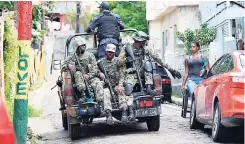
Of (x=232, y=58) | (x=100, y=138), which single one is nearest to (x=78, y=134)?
(x=100, y=138)

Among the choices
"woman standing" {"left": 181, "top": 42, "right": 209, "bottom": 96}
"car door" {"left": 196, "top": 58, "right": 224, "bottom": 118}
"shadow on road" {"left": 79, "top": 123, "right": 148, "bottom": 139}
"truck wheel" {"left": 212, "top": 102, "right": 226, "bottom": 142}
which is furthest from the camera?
"woman standing" {"left": 181, "top": 42, "right": 209, "bottom": 96}

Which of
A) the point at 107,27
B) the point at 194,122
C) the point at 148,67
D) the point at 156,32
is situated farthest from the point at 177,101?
the point at 156,32

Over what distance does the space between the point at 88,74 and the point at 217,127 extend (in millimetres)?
2798

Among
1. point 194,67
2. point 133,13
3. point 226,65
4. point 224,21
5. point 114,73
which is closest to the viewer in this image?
point 226,65

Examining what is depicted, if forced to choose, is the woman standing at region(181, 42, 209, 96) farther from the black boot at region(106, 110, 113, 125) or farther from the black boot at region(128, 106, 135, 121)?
the black boot at region(106, 110, 113, 125)

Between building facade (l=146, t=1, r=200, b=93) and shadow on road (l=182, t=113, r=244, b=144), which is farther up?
building facade (l=146, t=1, r=200, b=93)

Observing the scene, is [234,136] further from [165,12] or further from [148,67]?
[165,12]

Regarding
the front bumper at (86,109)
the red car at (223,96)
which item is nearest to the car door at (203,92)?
the red car at (223,96)

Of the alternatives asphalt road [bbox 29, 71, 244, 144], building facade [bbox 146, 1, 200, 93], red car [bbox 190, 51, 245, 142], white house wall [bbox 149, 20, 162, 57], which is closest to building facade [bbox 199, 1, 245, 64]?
building facade [bbox 146, 1, 200, 93]

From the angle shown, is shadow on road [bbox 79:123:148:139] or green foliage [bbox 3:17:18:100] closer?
shadow on road [bbox 79:123:148:139]

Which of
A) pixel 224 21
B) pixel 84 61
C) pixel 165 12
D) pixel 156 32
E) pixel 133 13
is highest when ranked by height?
pixel 133 13

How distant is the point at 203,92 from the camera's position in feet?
36.4

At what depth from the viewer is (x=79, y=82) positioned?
36.1 feet

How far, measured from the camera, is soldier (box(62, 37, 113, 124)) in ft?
35.4
